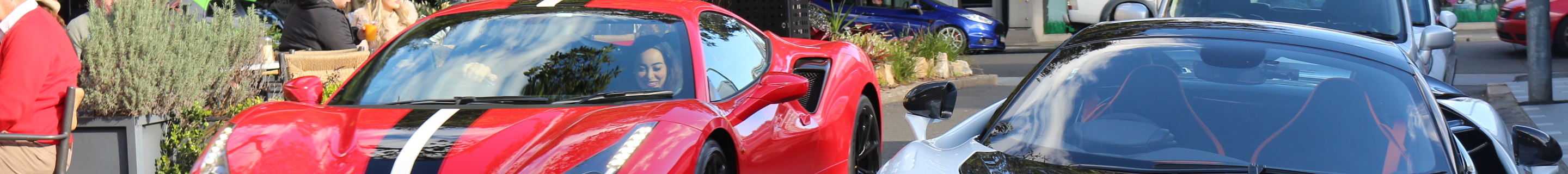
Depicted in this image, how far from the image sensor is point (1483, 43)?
15719 millimetres

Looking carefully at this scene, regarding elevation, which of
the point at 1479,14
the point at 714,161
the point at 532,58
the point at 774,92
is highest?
the point at 532,58

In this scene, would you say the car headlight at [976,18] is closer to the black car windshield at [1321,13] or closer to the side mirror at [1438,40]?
the black car windshield at [1321,13]

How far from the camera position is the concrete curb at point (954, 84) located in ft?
30.9

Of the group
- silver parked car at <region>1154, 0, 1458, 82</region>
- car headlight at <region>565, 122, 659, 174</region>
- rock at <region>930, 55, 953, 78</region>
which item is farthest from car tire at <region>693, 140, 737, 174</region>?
rock at <region>930, 55, 953, 78</region>

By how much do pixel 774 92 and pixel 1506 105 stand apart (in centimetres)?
604

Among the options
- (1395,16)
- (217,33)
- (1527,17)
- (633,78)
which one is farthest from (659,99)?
(1527,17)

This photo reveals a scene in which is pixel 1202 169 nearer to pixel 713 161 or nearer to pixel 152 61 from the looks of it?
pixel 713 161

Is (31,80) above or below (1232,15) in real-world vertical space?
above

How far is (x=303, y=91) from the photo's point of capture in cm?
390

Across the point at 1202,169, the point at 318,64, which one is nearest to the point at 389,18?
the point at 318,64

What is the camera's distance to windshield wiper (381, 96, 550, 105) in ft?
12.2

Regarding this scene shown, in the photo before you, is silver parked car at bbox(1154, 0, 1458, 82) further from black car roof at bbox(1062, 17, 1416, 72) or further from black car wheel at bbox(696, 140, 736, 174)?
black car wheel at bbox(696, 140, 736, 174)

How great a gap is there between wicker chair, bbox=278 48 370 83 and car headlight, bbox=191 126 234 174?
10.8 feet

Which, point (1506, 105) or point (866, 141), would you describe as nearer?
point (866, 141)
